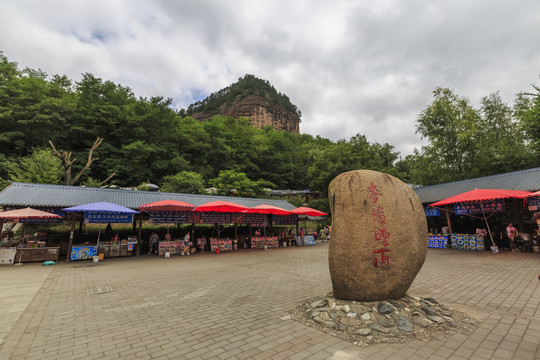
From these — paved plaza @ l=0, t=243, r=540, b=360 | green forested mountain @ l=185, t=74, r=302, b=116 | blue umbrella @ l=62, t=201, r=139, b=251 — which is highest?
green forested mountain @ l=185, t=74, r=302, b=116

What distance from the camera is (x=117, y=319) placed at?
4438 millimetres

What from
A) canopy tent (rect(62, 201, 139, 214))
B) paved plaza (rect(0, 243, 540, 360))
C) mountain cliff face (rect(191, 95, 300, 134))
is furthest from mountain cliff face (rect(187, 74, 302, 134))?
paved plaza (rect(0, 243, 540, 360))

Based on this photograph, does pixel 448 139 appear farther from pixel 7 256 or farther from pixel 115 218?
pixel 7 256

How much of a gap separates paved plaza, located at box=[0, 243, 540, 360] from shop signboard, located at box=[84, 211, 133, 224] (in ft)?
13.2

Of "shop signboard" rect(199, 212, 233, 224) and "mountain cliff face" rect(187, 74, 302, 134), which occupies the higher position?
"mountain cliff face" rect(187, 74, 302, 134)

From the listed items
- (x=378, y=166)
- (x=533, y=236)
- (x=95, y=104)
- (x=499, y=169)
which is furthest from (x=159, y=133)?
(x=499, y=169)

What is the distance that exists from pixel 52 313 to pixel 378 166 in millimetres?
33502

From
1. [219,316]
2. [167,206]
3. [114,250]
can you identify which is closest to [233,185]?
[167,206]

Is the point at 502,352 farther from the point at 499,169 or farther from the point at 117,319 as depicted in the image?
the point at 499,169

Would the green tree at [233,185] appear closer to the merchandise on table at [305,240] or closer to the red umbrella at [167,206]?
the merchandise on table at [305,240]

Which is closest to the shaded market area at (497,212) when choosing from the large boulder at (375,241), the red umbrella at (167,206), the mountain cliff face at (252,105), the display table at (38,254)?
the large boulder at (375,241)

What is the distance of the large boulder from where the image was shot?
173 inches

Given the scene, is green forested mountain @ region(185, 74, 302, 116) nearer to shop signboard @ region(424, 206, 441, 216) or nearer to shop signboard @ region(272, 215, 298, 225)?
shop signboard @ region(272, 215, 298, 225)

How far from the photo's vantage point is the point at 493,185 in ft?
51.4
